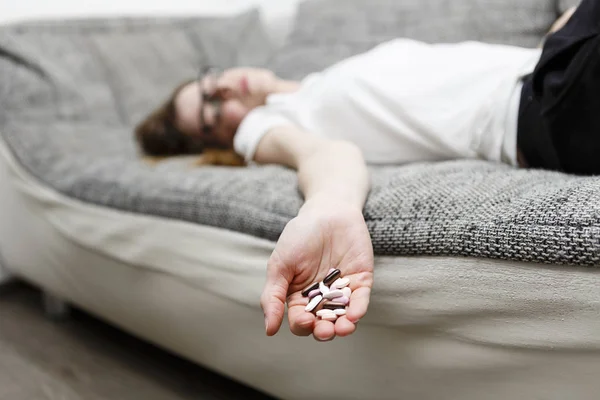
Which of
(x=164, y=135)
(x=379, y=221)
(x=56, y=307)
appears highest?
(x=379, y=221)

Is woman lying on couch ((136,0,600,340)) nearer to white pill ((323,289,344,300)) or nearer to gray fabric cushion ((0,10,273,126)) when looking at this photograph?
white pill ((323,289,344,300))

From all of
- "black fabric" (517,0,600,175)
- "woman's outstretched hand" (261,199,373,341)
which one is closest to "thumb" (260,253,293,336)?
"woman's outstretched hand" (261,199,373,341)

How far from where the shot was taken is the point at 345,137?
115 centimetres

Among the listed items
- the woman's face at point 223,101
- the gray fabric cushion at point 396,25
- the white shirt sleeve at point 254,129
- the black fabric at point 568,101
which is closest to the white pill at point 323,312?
the black fabric at point 568,101

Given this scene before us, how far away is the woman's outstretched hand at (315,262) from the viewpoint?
1.89ft

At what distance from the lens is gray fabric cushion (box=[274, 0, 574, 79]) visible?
142 centimetres

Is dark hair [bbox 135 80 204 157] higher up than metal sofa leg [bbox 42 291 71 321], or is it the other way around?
dark hair [bbox 135 80 204 157]

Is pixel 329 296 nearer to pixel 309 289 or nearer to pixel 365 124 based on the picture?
pixel 309 289

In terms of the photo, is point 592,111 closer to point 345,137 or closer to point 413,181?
point 413,181

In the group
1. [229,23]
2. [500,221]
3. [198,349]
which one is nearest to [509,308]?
[500,221]

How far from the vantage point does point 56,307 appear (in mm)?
1386

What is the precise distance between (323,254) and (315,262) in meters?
0.02

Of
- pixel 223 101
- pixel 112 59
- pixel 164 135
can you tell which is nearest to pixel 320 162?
pixel 223 101

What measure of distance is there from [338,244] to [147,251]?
48cm
